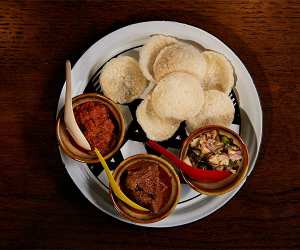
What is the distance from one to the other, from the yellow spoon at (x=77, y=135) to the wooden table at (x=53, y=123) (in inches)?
10.4

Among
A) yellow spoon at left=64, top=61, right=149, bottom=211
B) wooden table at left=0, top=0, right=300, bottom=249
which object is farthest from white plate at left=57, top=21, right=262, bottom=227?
yellow spoon at left=64, top=61, right=149, bottom=211

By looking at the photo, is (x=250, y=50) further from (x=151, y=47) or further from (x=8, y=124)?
(x=8, y=124)

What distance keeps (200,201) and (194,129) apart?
1.05 ft

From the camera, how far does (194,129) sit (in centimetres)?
222

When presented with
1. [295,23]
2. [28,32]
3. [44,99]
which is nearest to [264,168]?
[295,23]

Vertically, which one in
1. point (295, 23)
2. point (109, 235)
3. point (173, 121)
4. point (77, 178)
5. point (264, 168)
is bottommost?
point (109, 235)

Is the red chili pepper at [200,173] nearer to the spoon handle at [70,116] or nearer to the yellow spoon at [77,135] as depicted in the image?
the yellow spoon at [77,135]

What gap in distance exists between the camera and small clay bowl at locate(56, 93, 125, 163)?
6.88 feet

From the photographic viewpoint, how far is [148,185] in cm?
208

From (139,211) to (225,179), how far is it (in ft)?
1.25

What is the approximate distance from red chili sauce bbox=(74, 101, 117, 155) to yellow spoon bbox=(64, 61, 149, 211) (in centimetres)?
4

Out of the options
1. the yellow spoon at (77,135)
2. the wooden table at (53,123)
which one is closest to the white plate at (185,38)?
the wooden table at (53,123)

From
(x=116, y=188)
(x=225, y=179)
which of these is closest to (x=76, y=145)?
(x=116, y=188)

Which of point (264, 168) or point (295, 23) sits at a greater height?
point (295, 23)
